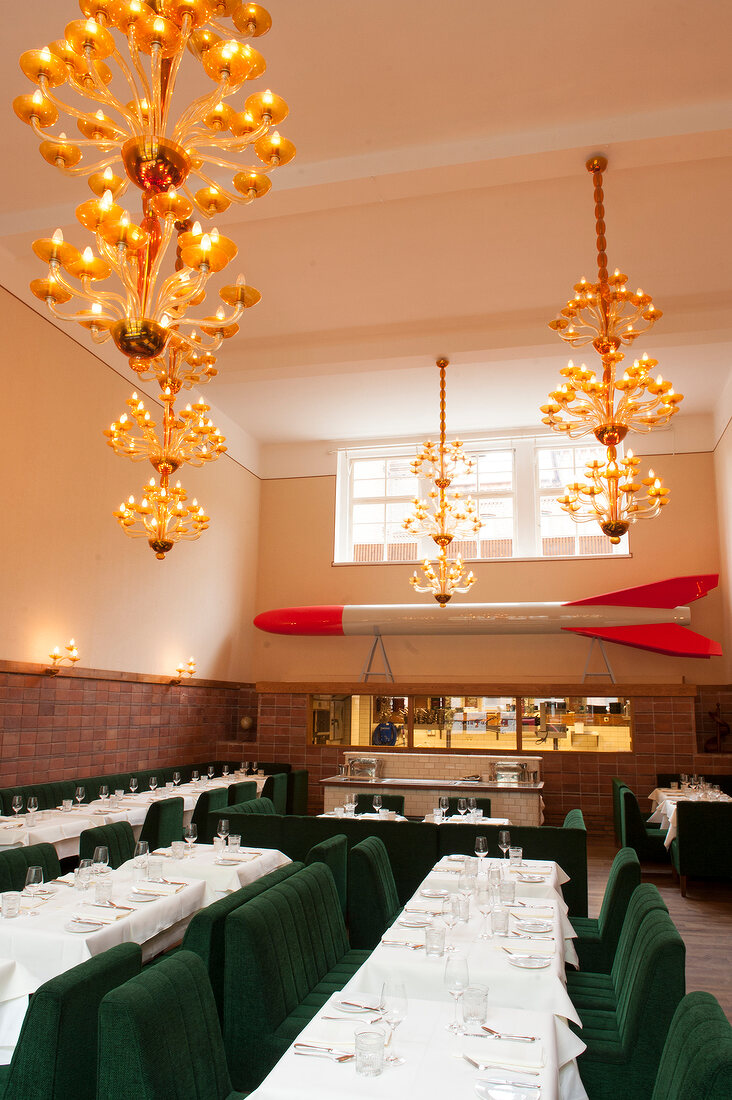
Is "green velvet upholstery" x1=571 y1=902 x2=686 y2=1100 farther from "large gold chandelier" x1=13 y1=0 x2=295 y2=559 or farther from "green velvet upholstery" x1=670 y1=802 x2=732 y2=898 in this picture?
"green velvet upholstery" x1=670 y1=802 x2=732 y2=898

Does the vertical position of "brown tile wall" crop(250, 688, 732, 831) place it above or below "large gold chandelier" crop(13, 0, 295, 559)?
below

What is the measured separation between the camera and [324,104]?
6312 millimetres

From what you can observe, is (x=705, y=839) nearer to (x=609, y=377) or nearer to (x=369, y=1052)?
(x=609, y=377)

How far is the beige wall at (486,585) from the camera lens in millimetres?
13000

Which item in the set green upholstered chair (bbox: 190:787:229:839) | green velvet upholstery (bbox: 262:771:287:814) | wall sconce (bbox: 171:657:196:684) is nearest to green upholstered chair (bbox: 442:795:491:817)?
green upholstered chair (bbox: 190:787:229:839)

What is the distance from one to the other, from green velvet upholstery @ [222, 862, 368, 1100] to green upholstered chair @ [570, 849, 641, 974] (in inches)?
63.8

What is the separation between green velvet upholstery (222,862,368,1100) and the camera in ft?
10.4

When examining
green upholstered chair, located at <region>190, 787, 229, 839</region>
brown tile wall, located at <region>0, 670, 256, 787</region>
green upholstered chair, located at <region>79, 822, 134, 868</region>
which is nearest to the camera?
green upholstered chair, located at <region>79, 822, 134, 868</region>

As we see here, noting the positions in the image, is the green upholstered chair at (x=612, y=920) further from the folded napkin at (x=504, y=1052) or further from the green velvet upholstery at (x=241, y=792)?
the green velvet upholstery at (x=241, y=792)

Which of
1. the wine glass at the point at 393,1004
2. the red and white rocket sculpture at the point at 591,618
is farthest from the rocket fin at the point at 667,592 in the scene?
the wine glass at the point at 393,1004

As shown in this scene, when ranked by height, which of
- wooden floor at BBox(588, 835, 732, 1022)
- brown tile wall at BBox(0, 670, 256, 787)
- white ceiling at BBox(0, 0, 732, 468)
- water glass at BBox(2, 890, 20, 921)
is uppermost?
white ceiling at BBox(0, 0, 732, 468)

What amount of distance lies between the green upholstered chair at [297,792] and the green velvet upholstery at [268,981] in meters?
7.56

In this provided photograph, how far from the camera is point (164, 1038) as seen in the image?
2324 millimetres

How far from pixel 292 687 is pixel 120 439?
22.1 ft
